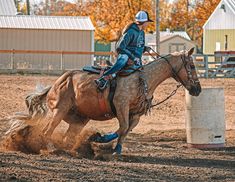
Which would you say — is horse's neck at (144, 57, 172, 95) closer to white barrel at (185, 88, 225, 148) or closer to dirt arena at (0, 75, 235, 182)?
dirt arena at (0, 75, 235, 182)

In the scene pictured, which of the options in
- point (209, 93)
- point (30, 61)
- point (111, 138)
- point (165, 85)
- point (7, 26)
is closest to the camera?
point (111, 138)

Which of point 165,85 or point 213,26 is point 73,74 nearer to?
point 165,85

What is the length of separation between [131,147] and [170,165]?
267cm

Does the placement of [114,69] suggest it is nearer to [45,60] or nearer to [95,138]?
[95,138]

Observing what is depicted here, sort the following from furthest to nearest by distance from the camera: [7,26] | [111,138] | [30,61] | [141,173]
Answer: [7,26], [30,61], [111,138], [141,173]

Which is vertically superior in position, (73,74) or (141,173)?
(73,74)

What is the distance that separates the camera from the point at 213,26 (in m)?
65.2

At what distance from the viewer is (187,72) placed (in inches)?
514

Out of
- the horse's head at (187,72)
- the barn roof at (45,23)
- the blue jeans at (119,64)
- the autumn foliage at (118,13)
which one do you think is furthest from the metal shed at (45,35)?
the blue jeans at (119,64)

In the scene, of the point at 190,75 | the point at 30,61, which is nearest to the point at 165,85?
the point at 30,61

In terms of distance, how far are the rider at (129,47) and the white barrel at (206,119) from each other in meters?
2.14

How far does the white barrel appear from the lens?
562 inches

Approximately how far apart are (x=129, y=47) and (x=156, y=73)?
2.29 feet

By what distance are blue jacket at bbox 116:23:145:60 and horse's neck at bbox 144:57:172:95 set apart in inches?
13.9
